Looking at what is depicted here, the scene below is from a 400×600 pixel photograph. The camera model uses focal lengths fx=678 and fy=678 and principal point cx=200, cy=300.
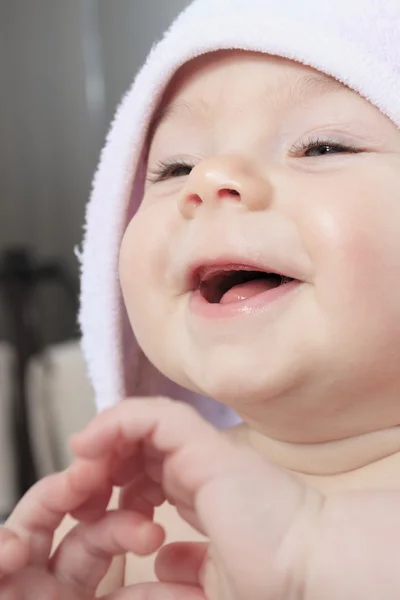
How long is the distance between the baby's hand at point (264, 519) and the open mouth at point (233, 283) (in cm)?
11

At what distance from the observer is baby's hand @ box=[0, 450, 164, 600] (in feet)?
1.42

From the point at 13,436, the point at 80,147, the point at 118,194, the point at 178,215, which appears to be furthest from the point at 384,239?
the point at 80,147

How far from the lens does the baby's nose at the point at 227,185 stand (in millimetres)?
445

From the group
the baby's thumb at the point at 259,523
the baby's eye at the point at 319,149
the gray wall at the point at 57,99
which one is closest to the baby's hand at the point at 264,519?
the baby's thumb at the point at 259,523

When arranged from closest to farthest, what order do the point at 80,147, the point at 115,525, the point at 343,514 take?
the point at 343,514, the point at 115,525, the point at 80,147

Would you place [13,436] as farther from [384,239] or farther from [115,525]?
[384,239]

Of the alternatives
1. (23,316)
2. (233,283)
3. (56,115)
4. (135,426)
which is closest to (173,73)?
(233,283)

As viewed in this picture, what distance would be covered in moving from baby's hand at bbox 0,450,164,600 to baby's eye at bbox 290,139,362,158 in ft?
0.84

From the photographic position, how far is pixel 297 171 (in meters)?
0.47

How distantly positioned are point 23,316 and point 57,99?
83 cm

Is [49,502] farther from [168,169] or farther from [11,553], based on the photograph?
[168,169]

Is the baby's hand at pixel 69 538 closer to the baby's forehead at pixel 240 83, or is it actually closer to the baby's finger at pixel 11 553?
the baby's finger at pixel 11 553

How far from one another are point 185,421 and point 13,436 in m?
1.13

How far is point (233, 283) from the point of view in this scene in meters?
0.51
